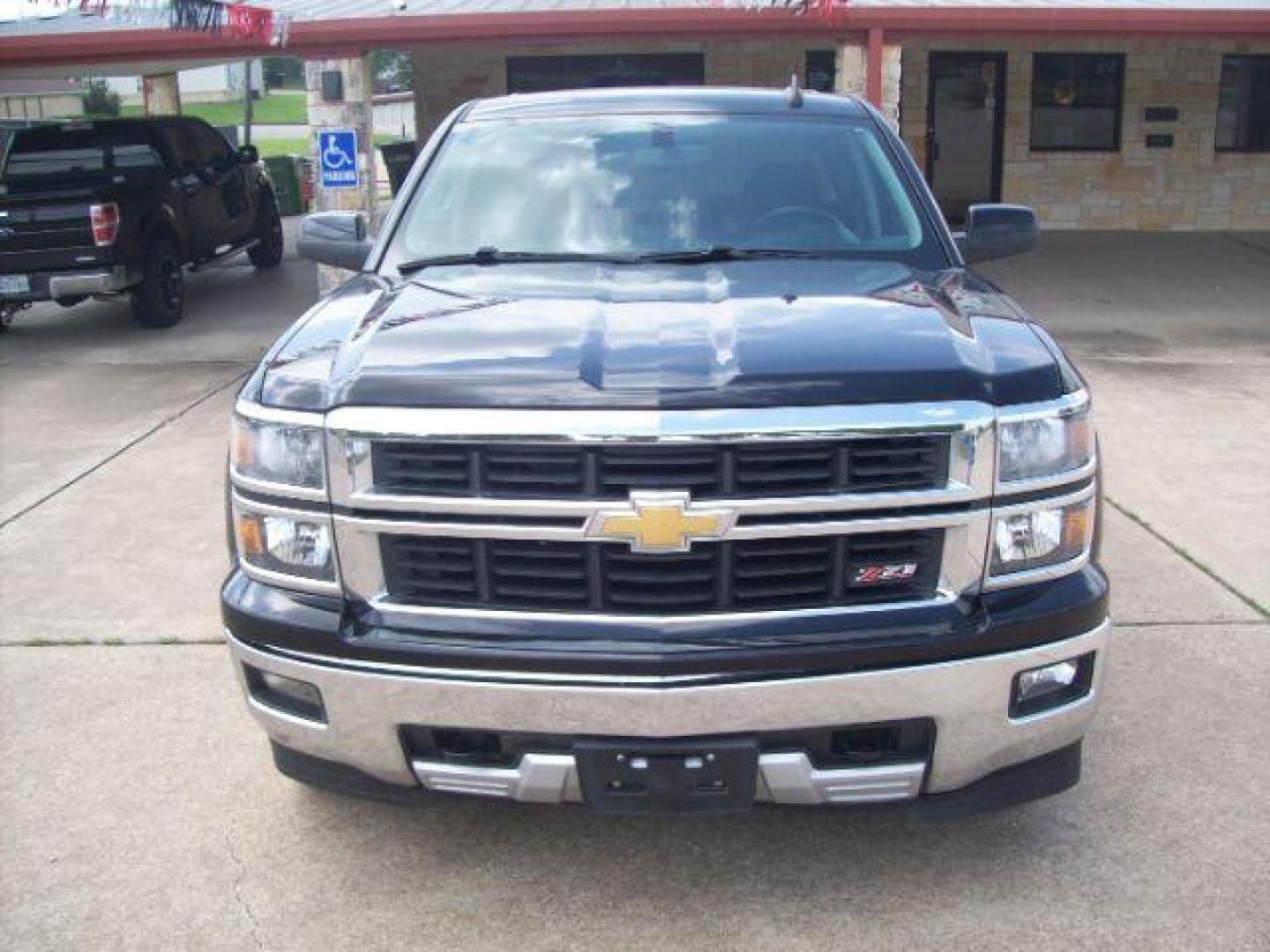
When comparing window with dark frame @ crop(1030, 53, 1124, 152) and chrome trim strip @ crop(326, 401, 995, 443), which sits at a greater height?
window with dark frame @ crop(1030, 53, 1124, 152)

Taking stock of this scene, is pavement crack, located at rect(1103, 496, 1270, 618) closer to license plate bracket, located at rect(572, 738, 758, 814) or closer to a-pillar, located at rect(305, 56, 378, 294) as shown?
license plate bracket, located at rect(572, 738, 758, 814)

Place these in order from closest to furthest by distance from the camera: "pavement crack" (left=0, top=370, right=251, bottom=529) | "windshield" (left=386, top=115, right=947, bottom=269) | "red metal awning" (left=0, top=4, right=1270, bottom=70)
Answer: "windshield" (left=386, top=115, right=947, bottom=269) < "pavement crack" (left=0, top=370, right=251, bottom=529) < "red metal awning" (left=0, top=4, right=1270, bottom=70)

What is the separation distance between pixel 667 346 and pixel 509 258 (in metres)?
1.19

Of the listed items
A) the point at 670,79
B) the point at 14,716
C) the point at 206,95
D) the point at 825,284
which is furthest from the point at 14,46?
the point at 206,95

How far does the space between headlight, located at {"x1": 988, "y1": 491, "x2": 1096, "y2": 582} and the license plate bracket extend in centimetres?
71

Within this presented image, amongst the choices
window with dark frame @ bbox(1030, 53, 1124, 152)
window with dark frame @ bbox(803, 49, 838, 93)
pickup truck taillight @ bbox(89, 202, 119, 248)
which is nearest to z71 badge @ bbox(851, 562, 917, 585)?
pickup truck taillight @ bbox(89, 202, 119, 248)

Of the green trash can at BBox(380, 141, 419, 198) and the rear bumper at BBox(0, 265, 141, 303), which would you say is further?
the green trash can at BBox(380, 141, 419, 198)

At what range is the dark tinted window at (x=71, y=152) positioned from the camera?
12.0 m

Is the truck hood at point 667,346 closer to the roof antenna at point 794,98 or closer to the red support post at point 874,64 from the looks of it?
the roof antenna at point 794,98

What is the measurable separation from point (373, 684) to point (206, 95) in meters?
74.7

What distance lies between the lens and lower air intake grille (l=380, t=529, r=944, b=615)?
2.87 meters

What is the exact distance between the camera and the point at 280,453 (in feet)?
9.97

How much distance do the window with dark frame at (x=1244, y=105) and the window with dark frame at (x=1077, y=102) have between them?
1380mm

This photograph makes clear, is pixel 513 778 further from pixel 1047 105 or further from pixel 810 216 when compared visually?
pixel 1047 105
